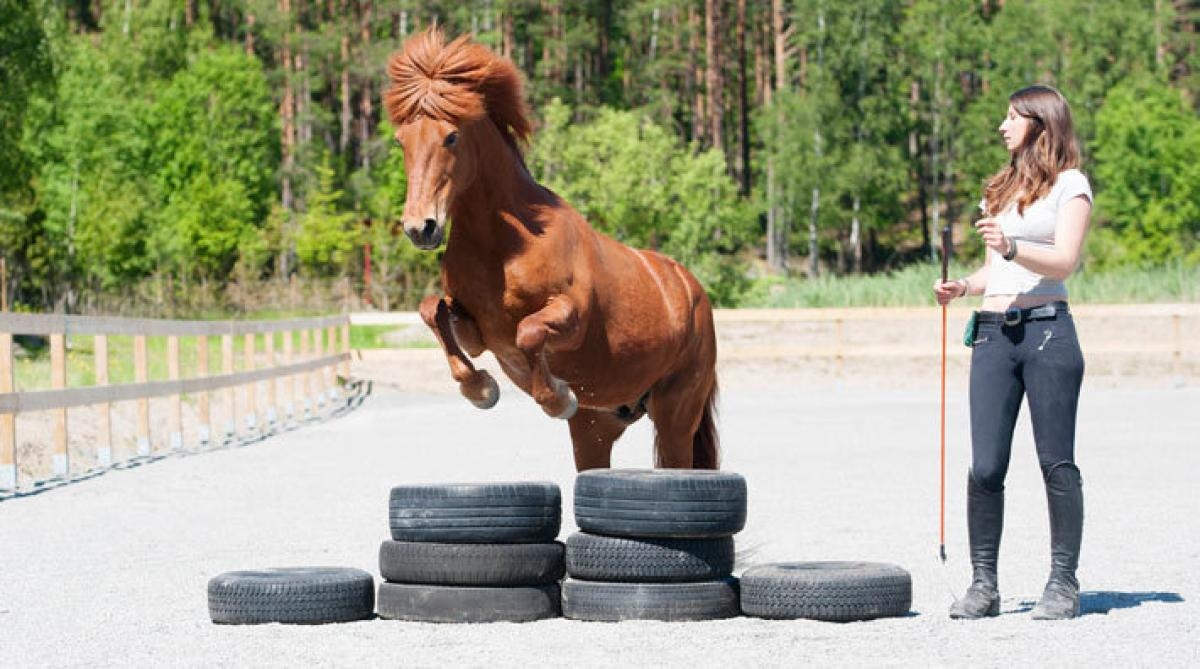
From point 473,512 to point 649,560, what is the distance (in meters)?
0.67

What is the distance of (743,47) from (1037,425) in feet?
201

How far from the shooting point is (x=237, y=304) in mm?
48344

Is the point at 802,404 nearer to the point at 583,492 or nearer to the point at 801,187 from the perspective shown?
the point at 583,492

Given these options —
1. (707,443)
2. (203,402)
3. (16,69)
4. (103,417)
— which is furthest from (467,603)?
(16,69)

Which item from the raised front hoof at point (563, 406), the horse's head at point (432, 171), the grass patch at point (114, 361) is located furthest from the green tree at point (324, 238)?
the horse's head at point (432, 171)

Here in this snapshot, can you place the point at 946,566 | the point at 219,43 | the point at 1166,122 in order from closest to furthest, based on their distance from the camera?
the point at 946,566 → the point at 1166,122 → the point at 219,43

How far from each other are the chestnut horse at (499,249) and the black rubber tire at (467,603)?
2.36ft

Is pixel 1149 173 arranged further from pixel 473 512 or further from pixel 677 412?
pixel 473 512

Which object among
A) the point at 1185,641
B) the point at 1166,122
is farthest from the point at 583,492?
the point at 1166,122

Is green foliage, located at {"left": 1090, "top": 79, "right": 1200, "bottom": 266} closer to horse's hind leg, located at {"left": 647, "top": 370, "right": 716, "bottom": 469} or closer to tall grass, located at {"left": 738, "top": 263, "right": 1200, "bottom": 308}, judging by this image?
tall grass, located at {"left": 738, "top": 263, "right": 1200, "bottom": 308}

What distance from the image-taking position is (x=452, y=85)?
6.27 meters

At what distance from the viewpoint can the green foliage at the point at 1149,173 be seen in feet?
183

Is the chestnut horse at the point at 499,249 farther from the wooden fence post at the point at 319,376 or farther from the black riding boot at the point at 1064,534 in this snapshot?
the wooden fence post at the point at 319,376

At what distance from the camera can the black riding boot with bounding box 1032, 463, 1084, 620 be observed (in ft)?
19.8
